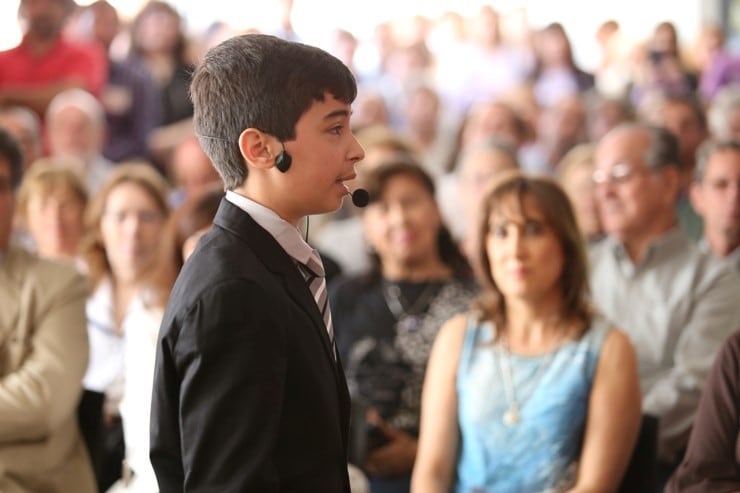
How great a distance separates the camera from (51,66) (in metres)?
5.70

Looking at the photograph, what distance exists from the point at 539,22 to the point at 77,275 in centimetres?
879

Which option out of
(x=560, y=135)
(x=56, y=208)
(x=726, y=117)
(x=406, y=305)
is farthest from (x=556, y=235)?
(x=560, y=135)

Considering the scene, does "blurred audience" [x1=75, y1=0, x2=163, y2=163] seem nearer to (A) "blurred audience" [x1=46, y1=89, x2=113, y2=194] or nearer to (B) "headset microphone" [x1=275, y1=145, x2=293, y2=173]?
(A) "blurred audience" [x1=46, y1=89, x2=113, y2=194]

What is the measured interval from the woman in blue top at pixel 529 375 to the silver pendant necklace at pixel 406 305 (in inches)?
23.6

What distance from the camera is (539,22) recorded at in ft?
34.7

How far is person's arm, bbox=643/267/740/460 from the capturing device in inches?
111

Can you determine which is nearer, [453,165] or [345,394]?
[345,394]

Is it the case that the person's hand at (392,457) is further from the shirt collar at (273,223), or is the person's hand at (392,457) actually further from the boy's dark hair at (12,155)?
the shirt collar at (273,223)

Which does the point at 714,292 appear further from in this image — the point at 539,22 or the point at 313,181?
the point at 539,22

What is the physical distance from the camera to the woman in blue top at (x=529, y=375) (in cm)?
239

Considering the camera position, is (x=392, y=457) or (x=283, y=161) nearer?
(x=283, y=161)

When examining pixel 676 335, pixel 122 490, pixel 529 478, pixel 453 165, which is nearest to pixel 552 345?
pixel 529 478

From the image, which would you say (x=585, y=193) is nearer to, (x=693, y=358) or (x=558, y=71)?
(x=693, y=358)

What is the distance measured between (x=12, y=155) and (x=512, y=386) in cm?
127
